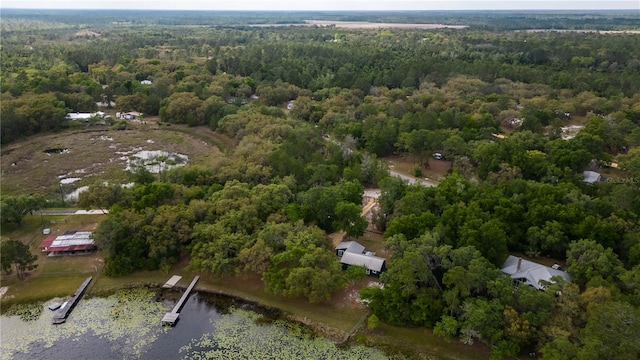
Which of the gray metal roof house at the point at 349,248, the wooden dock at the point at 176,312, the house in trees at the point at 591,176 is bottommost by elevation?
the wooden dock at the point at 176,312

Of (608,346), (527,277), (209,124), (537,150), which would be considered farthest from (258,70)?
(608,346)

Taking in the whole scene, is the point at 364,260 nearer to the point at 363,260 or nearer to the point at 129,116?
the point at 363,260

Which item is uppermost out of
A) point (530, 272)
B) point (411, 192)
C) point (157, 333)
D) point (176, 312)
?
point (411, 192)

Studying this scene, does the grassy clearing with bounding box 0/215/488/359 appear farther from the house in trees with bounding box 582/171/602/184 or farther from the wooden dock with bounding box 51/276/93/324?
the house in trees with bounding box 582/171/602/184

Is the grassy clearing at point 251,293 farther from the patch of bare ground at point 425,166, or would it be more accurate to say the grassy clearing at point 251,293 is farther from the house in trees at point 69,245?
the patch of bare ground at point 425,166

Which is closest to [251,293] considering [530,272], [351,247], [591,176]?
[351,247]

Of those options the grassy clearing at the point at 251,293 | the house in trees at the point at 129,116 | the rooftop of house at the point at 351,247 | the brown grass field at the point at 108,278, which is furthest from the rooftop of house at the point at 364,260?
the house in trees at the point at 129,116
